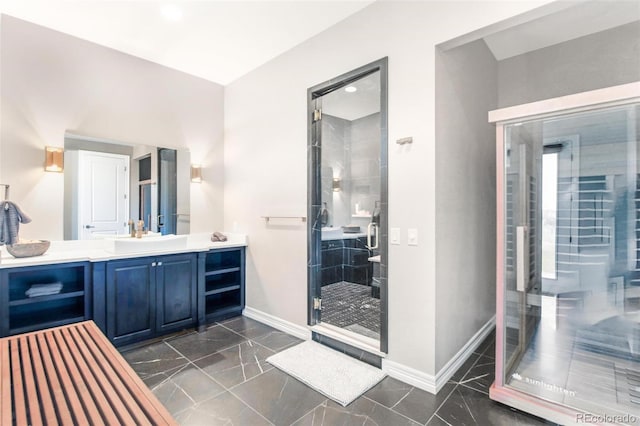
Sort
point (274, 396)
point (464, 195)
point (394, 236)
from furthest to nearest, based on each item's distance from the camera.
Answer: point (464, 195), point (394, 236), point (274, 396)

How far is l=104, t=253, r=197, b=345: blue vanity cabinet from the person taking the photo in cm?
288

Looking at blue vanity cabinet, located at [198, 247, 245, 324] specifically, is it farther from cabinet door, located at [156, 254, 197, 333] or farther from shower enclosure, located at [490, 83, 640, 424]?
shower enclosure, located at [490, 83, 640, 424]

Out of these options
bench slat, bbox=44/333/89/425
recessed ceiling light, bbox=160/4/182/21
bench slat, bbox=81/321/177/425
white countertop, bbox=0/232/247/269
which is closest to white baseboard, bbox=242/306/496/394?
white countertop, bbox=0/232/247/269

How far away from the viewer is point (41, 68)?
298cm

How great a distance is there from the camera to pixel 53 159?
3.01m

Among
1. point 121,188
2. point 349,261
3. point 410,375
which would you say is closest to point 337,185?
point 349,261

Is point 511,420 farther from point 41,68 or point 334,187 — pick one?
point 41,68

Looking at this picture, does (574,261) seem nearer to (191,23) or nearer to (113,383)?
(113,383)

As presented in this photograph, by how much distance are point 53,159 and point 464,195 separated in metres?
3.96

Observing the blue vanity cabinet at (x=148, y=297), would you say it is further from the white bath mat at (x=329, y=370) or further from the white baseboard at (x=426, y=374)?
the white baseboard at (x=426, y=374)

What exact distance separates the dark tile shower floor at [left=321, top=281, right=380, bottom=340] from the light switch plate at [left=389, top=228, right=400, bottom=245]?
3.29 feet

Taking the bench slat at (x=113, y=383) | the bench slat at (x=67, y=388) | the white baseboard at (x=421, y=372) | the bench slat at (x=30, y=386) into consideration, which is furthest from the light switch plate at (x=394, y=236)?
the bench slat at (x=30, y=386)

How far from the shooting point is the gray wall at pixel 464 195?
93.6 inches

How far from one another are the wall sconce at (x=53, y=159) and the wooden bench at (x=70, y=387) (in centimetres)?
191
